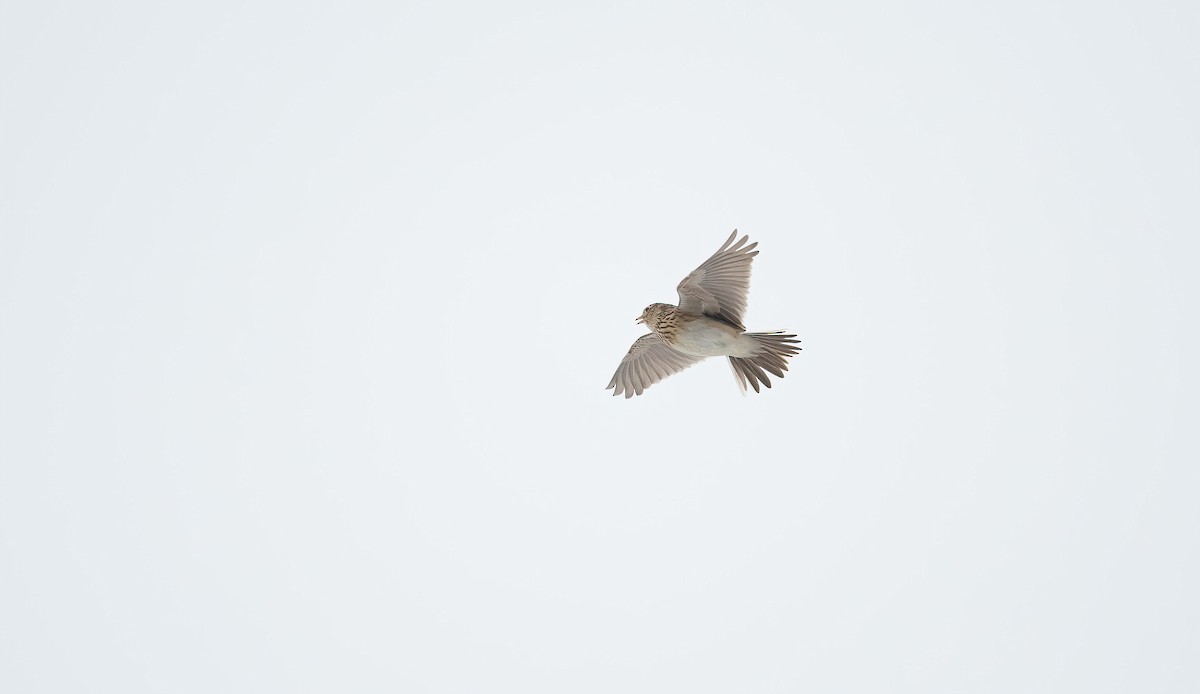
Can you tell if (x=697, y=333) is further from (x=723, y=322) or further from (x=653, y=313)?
(x=653, y=313)

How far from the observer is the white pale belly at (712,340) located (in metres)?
12.9

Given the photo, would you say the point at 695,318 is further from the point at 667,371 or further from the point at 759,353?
the point at 667,371

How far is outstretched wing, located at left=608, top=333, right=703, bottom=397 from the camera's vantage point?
15.1m

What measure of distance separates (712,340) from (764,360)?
0.70m

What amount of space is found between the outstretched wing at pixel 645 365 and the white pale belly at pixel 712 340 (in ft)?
4.34

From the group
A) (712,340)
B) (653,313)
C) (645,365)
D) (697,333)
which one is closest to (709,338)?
(712,340)

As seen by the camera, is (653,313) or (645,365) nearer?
(653,313)

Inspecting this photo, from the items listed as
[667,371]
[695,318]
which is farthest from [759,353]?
[667,371]

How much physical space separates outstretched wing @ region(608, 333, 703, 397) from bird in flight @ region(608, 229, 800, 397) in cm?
103

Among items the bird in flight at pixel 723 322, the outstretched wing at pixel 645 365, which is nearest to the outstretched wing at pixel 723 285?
the bird in flight at pixel 723 322

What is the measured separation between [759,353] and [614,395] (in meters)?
3.22

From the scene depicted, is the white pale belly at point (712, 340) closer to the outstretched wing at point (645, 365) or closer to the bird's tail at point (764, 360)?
the bird's tail at point (764, 360)

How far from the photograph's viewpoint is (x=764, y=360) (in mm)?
13023

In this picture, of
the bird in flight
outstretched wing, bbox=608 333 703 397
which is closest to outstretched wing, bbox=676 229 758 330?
the bird in flight
